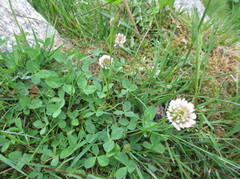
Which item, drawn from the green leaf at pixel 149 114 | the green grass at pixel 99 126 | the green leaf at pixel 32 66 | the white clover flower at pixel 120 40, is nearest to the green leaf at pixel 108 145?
the green grass at pixel 99 126

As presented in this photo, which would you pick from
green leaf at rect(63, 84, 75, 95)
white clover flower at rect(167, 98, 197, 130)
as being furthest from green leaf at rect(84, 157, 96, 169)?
white clover flower at rect(167, 98, 197, 130)

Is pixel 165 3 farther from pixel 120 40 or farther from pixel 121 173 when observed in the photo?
pixel 121 173

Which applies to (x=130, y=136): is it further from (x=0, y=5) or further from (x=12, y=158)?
(x=0, y=5)

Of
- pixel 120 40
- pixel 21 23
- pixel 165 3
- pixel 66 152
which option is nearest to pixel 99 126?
pixel 66 152

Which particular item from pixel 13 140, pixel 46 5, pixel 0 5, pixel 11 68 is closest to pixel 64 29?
pixel 46 5

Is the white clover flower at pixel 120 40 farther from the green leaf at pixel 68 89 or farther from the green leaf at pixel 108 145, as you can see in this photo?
the green leaf at pixel 108 145

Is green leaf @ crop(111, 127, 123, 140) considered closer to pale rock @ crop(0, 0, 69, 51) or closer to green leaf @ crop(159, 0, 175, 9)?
pale rock @ crop(0, 0, 69, 51)

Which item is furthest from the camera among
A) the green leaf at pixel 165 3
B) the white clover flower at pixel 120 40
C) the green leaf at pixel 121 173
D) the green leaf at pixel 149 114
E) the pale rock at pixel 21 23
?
the green leaf at pixel 165 3
